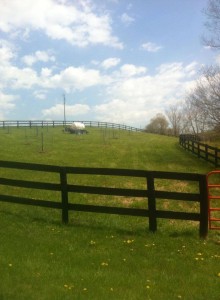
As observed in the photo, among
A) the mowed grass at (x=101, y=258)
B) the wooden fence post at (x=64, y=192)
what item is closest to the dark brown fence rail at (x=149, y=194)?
the wooden fence post at (x=64, y=192)

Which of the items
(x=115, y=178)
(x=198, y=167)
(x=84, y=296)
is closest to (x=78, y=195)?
(x=115, y=178)

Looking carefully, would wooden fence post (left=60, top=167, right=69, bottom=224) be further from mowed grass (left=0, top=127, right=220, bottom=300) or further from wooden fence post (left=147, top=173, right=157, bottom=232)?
wooden fence post (left=147, top=173, right=157, bottom=232)

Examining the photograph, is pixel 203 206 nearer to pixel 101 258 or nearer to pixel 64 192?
pixel 101 258

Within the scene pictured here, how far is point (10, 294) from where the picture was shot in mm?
5348

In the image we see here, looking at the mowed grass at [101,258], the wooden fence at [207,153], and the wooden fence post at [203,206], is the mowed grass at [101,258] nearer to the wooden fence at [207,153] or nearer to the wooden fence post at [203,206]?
the wooden fence post at [203,206]

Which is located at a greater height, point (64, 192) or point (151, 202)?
point (64, 192)

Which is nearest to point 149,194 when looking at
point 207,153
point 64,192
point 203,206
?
point 203,206

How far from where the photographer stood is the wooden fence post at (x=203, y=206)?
28.3 ft

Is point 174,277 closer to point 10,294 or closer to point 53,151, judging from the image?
point 10,294

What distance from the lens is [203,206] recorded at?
874 cm

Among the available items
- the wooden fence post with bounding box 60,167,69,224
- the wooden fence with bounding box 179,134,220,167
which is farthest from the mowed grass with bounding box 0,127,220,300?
the wooden fence with bounding box 179,134,220,167

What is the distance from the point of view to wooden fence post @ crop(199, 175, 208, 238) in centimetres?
864

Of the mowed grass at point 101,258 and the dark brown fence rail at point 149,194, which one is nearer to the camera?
the mowed grass at point 101,258

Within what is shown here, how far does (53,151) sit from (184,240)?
31358mm
